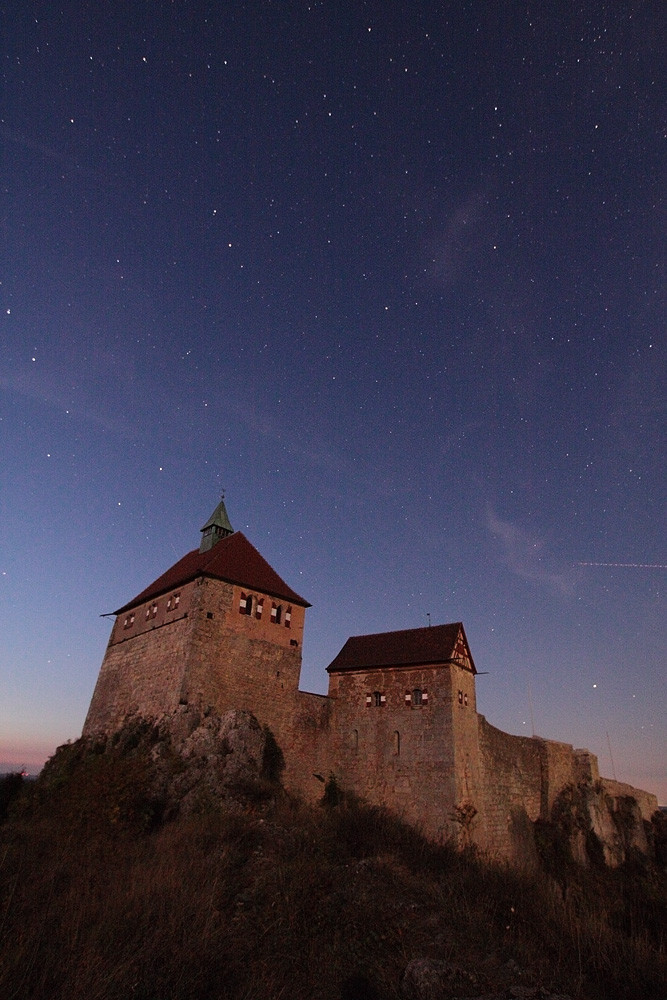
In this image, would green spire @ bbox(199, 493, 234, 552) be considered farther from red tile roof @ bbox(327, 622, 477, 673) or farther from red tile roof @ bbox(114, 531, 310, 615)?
red tile roof @ bbox(327, 622, 477, 673)

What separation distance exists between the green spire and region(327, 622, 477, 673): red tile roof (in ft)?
36.1

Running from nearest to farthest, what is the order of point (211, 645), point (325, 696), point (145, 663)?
point (211, 645)
point (145, 663)
point (325, 696)

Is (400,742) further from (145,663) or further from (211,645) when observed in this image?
(145,663)

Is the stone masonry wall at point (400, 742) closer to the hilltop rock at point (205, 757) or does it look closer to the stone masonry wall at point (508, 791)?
the stone masonry wall at point (508, 791)

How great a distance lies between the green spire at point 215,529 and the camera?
35.2 meters

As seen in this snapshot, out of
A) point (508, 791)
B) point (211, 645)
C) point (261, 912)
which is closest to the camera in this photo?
point (261, 912)

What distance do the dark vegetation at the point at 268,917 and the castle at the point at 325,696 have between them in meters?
7.82

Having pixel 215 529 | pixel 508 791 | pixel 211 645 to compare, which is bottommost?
pixel 508 791

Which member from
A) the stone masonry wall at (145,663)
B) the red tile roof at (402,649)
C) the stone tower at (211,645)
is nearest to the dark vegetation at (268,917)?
the stone tower at (211,645)

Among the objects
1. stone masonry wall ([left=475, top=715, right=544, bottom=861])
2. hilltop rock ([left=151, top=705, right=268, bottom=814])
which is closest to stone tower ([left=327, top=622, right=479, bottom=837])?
stone masonry wall ([left=475, top=715, right=544, bottom=861])

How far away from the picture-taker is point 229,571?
99.1ft

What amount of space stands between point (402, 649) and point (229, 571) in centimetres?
1160

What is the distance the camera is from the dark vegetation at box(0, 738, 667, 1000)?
8.73 metres

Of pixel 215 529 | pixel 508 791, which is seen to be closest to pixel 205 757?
pixel 215 529
